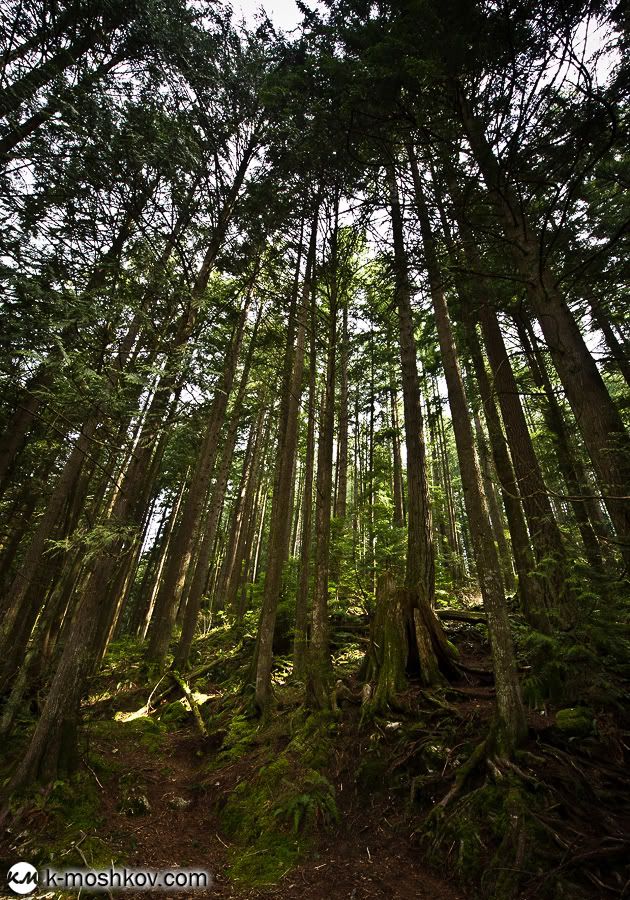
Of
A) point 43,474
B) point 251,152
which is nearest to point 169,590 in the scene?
point 43,474

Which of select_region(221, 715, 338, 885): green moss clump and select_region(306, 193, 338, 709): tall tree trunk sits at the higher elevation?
select_region(306, 193, 338, 709): tall tree trunk

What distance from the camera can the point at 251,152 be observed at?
362 inches

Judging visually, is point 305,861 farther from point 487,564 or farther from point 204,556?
point 204,556

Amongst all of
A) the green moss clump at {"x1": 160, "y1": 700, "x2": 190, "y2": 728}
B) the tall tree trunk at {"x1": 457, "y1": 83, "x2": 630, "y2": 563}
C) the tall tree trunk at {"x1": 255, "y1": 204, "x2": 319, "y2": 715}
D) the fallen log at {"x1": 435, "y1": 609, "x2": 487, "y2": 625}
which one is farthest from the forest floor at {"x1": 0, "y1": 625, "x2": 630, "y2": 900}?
the tall tree trunk at {"x1": 457, "y1": 83, "x2": 630, "y2": 563}

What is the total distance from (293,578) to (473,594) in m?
6.29

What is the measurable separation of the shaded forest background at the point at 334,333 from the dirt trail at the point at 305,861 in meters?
0.37

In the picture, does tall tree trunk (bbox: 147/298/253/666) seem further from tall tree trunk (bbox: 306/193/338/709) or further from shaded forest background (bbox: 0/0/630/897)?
tall tree trunk (bbox: 306/193/338/709)

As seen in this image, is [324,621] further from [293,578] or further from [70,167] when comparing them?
[70,167]

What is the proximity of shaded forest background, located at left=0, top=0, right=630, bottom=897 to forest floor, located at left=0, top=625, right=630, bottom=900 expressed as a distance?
6 cm

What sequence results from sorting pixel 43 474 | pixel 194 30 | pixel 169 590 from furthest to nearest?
pixel 43 474, pixel 169 590, pixel 194 30

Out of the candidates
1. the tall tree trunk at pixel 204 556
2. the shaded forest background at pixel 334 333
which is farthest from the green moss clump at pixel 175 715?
the tall tree trunk at pixel 204 556

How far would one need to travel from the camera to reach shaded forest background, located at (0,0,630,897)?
453 centimetres

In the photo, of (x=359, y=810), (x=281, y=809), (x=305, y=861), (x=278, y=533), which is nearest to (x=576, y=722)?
(x=359, y=810)

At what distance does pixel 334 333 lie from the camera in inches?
320
